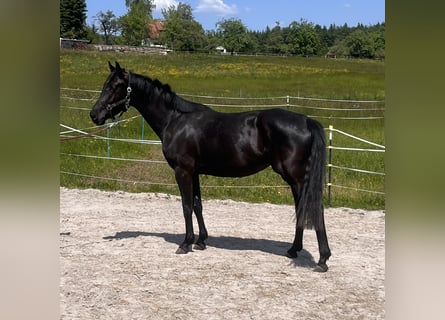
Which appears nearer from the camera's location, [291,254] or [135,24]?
[291,254]

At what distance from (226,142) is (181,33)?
56.6 metres

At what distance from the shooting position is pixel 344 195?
703 centimetres

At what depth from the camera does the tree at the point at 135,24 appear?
5488 cm

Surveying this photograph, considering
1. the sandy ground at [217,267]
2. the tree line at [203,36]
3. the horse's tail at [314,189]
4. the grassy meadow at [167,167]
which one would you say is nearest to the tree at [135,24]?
the tree line at [203,36]

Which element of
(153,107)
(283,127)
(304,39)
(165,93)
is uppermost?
(304,39)

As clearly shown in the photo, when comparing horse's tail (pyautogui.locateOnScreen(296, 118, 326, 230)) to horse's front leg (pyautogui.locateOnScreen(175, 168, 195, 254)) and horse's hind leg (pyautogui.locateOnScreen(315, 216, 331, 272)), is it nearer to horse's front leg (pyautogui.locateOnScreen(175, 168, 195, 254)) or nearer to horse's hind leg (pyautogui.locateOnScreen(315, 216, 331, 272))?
horse's hind leg (pyautogui.locateOnScreen(315, 216, 331, 272))

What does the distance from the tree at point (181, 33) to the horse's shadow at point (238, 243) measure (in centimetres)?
5168

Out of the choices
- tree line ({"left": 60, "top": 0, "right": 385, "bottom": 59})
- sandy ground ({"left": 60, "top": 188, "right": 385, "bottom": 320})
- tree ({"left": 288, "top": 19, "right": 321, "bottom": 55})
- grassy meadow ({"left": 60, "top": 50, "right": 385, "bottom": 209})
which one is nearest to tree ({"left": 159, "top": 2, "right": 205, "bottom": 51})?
tree line ({"left": 60, "top": 0, "right": 385, "bottom": 59})

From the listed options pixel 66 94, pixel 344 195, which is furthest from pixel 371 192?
pixel 66 94

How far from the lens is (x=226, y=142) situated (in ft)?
13.7

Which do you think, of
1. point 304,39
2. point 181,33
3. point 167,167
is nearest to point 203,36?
point 181,33

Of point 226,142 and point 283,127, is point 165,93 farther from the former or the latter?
point 283,127

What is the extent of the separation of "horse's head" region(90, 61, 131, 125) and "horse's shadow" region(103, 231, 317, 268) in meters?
1.39

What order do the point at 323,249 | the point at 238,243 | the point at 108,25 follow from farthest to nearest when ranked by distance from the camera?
the point at 108,25, the point at 238,243, the point at 323,249
